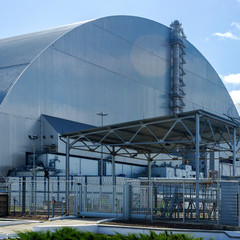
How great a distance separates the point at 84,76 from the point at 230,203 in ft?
134

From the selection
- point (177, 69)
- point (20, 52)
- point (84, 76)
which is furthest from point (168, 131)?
point (177, 69)

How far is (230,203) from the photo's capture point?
22.9 metres

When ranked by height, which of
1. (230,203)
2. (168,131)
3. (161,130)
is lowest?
(230,203)

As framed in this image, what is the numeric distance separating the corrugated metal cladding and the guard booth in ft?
110

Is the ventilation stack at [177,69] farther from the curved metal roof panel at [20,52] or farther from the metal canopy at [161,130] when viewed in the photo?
the metal canopy at [161,130]

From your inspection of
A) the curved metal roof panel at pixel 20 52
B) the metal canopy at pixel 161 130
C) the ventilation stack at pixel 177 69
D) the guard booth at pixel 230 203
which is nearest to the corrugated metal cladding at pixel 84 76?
the curved metal roof panel at pixel 20 52

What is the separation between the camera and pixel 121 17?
67.9 m

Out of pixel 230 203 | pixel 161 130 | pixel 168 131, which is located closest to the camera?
pixel 230 203

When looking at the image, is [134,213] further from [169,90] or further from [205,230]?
[169,90]

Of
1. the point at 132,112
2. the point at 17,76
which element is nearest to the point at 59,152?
the point at 17,76

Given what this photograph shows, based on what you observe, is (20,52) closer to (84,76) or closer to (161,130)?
(84,76)

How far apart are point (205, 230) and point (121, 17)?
2039 inches

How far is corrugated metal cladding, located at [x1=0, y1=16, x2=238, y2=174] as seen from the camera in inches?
2116

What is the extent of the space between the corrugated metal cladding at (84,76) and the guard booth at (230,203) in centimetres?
3338
